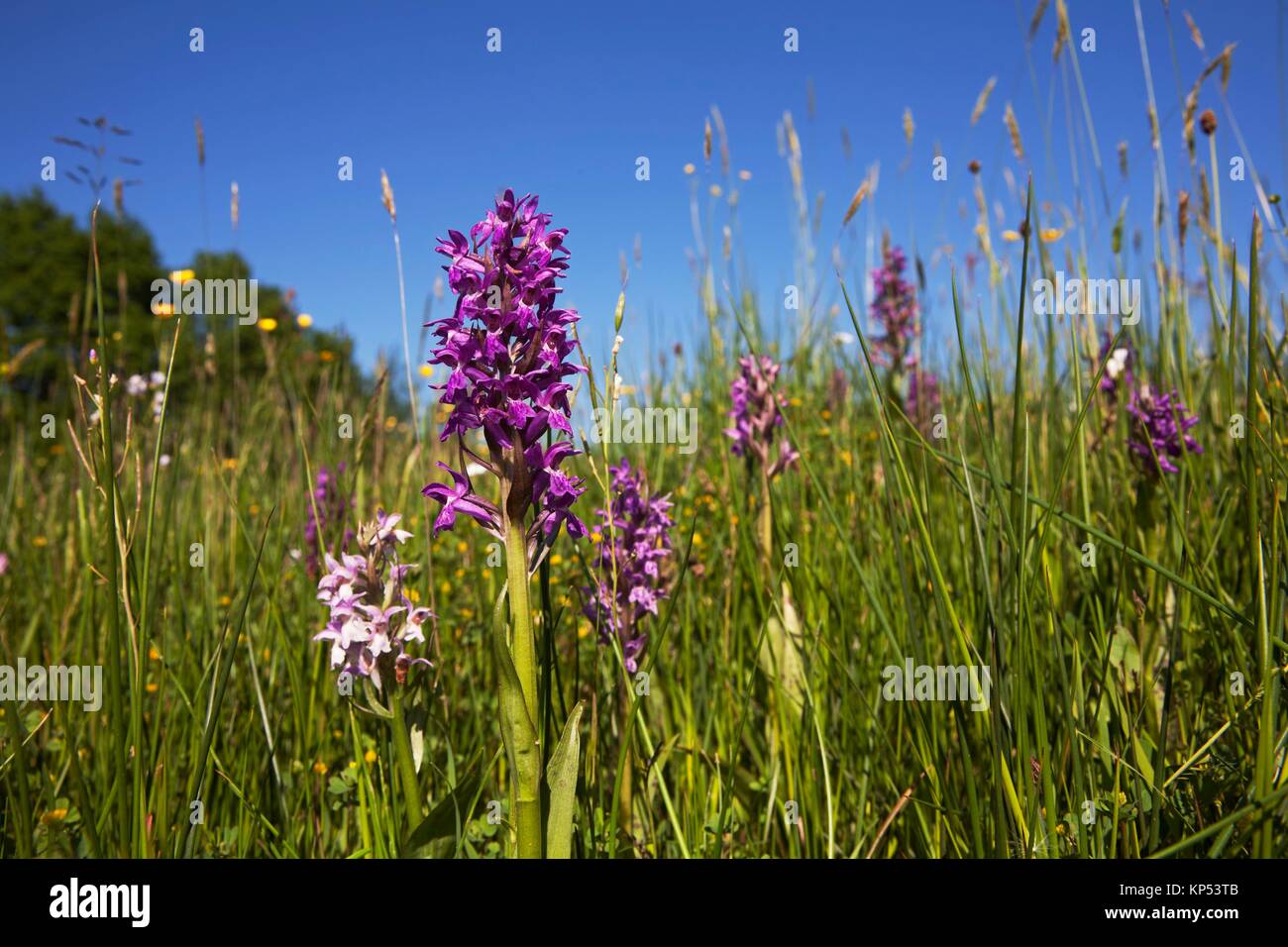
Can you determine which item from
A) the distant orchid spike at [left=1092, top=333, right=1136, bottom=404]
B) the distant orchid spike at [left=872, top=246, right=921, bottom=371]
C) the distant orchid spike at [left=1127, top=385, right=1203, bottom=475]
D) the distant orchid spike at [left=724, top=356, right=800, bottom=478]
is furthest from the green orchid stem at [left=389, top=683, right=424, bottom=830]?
the distant orchid spike at [left=872, top=246, right=921, bottom=371]

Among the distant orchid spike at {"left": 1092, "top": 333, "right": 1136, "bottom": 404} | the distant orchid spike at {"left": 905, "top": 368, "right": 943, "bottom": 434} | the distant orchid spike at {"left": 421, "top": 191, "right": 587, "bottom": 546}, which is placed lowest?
the distant orchid spike at {"left": 421, "top": 191, "right": 587, "bottom": 546}

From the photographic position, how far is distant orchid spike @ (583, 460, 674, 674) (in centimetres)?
227

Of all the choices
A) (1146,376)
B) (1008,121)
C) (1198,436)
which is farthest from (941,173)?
(1198,436)

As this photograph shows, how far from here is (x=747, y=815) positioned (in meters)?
2.19

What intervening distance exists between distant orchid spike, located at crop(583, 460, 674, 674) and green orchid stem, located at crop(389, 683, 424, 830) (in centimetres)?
68

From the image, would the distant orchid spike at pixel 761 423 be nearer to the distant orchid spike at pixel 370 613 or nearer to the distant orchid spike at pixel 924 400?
the distant orchid spike at pixel 370 613

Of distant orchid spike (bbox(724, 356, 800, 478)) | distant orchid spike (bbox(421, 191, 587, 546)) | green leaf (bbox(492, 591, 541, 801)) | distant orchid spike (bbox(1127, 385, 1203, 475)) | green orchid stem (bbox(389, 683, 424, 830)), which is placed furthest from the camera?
distant orchid spike (bbox(724, 356, 800, 478))

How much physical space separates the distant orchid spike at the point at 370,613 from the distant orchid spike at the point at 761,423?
1.59m

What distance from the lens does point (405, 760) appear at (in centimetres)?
157

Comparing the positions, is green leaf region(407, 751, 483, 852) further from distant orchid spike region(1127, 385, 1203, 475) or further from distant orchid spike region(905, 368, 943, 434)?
distant orchid spike region(905, 368, 943, 434)

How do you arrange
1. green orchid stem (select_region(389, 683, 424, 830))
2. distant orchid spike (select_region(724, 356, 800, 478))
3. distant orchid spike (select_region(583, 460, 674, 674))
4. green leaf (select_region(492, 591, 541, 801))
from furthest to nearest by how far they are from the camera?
1. distant orchid spike (select_region(724, 356, 800, 478))
2. distant orchid spike (select_region(583, 460, 674, 674))
3. green orchid stem (select_region(389, 683, 424, 830))
4. green leaf (select_region(492, 591, 541, 801))

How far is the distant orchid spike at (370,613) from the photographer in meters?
1.63

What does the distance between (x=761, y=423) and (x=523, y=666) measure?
193 cm

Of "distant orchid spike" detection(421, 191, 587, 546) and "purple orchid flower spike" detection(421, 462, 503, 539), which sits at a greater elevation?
"distant orchid spike" detection(421, 191, 587, 546)
